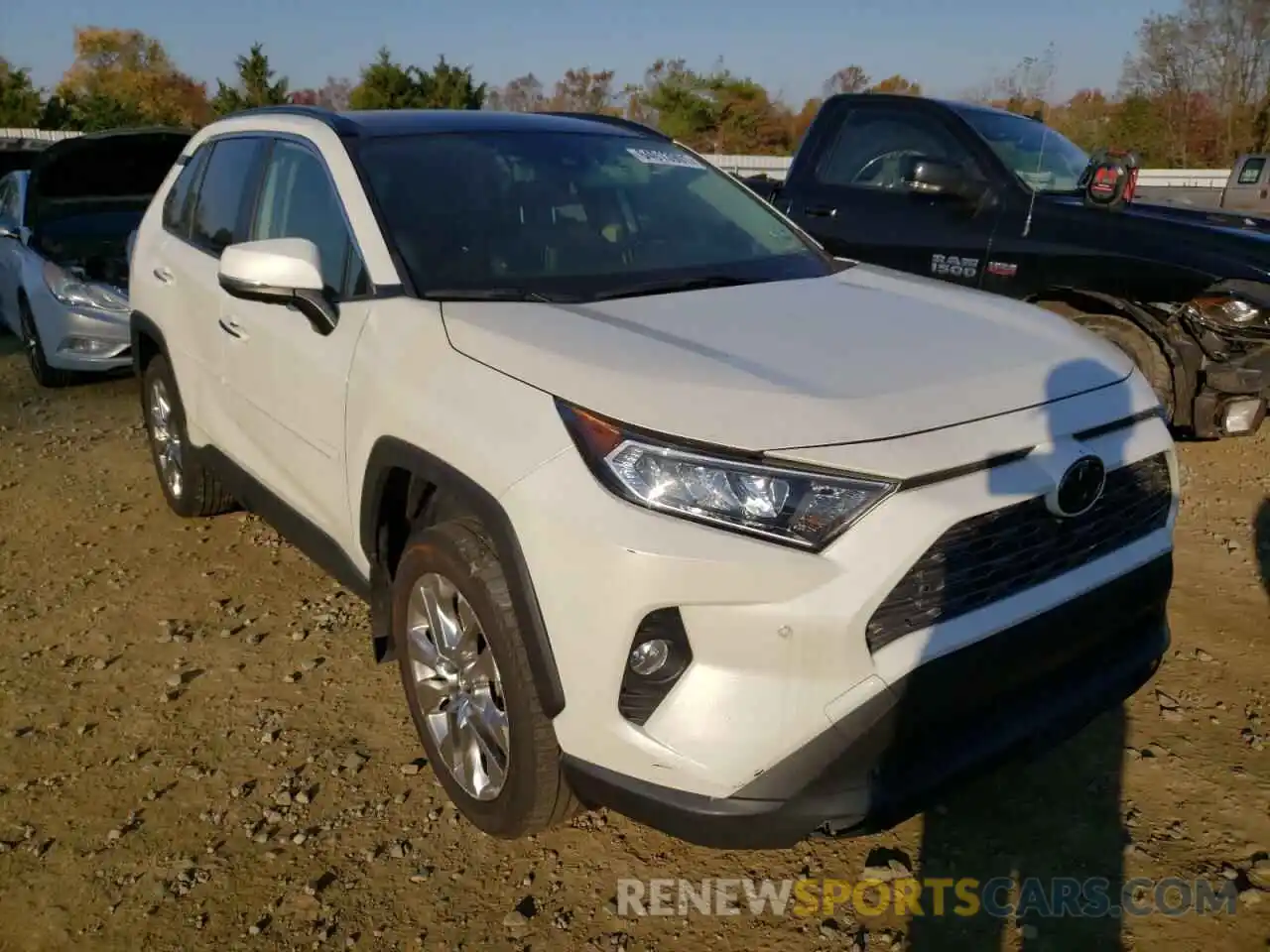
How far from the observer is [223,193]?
4117 mm

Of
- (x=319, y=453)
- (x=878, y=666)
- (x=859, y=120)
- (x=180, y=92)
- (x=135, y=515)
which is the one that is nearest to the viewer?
(x=878, y=666)

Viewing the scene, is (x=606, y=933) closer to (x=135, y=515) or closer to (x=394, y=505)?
(x=394, y=505)

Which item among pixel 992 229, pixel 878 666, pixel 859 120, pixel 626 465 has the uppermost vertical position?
pixel 859 120

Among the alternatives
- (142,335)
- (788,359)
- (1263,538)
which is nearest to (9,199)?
(142,335)

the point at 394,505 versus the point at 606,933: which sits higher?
the point at 394,505

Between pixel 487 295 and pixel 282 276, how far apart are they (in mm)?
545

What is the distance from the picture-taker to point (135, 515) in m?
5.06

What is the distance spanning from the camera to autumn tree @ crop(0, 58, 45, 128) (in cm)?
3494

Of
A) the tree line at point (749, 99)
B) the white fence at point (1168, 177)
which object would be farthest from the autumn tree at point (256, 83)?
the white fence at point (1168, 177)

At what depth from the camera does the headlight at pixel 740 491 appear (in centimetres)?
206

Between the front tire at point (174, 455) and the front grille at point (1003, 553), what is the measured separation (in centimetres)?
328

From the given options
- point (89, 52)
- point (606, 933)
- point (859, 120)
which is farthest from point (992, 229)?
point (89, 52)

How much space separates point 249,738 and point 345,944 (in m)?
0.98

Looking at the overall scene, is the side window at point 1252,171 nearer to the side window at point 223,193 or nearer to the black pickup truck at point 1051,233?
the black pickup truck at point 1051,233
